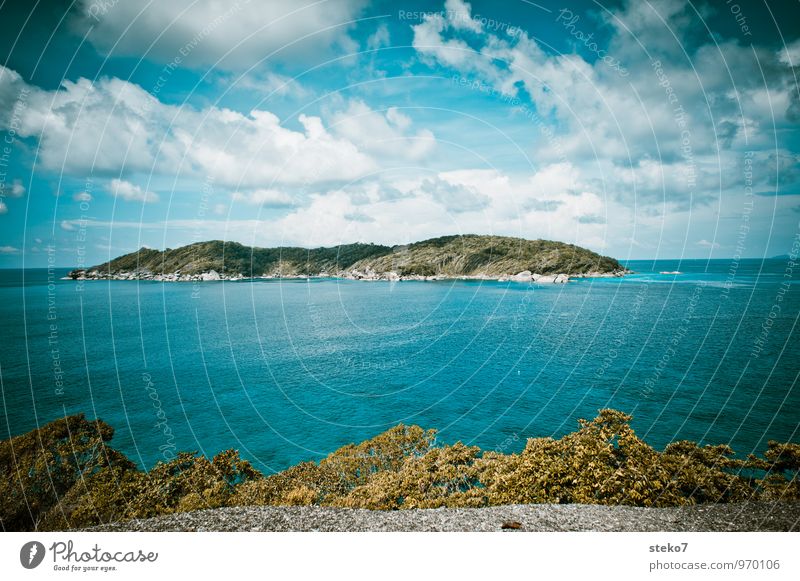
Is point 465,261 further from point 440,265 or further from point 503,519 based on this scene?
point 503,519

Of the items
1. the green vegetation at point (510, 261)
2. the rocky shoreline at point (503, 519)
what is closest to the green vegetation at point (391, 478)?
the rocky shoreline at point (503, 519)

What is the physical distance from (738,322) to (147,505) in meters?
82.4

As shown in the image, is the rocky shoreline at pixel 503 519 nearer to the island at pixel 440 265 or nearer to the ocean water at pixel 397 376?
the ocean water at pixel 397 376

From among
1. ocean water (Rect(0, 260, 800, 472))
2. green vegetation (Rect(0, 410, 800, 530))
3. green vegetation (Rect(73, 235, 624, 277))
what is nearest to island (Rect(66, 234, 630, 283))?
green vegetation (Rect(73, 235, 624, 277))

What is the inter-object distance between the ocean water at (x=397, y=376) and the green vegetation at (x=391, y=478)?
932 centimetres

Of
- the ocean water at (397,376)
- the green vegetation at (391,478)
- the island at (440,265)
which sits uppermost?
the island at (440,265)

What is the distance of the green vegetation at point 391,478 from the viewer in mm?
12914

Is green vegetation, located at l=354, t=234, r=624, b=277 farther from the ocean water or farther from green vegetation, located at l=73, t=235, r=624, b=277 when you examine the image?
the ocean water

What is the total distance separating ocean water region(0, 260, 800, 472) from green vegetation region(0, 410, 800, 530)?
9.32 meters

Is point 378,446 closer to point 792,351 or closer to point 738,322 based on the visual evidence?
point 792,351

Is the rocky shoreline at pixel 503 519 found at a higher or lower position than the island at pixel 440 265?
lower

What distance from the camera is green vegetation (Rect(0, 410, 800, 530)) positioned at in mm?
12914

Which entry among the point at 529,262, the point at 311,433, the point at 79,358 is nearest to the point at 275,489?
the point at 311,433
